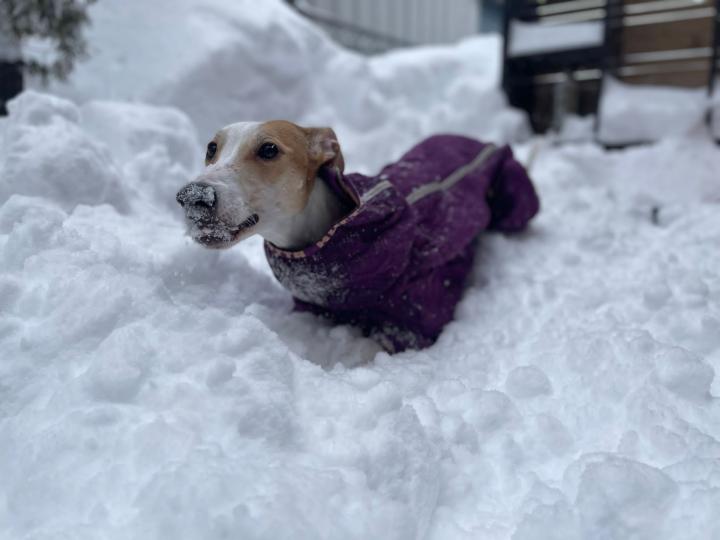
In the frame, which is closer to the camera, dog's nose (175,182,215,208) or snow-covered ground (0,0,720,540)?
snow-covered ground (0,0,720,540)

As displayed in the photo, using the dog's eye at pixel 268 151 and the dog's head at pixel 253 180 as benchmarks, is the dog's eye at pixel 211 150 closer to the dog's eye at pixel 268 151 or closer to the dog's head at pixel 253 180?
the dog's head at pixel 253 180

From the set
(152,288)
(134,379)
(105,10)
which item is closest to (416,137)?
(105,10)

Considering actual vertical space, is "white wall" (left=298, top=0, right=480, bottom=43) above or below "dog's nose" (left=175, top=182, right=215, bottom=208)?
below

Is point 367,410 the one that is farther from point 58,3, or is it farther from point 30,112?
point 58,3

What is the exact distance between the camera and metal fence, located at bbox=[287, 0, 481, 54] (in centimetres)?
925

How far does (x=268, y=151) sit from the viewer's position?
1.54m

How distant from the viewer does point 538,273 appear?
2287 mm

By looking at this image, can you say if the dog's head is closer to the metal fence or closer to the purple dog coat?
the purple dog coat

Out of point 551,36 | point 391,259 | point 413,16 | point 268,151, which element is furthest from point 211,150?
point 413,16

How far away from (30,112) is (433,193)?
1.50 metres

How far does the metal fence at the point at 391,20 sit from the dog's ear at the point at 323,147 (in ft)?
18.4

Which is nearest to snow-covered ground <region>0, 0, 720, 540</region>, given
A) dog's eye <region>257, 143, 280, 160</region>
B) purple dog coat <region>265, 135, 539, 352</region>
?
purple dog coat <region>265, 135, 539, 352</region>

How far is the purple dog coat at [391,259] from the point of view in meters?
1.66

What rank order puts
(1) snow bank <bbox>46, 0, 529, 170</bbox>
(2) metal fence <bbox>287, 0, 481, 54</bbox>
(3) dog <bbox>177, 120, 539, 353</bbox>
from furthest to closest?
(2) metal fence <bbox>287, 0, 481, 54</bbox> → (1) snow bank <bbox>46, 0, 529, 170</bbox> → (3) dog <bbox>177, 120, 539, 353</bbox>
